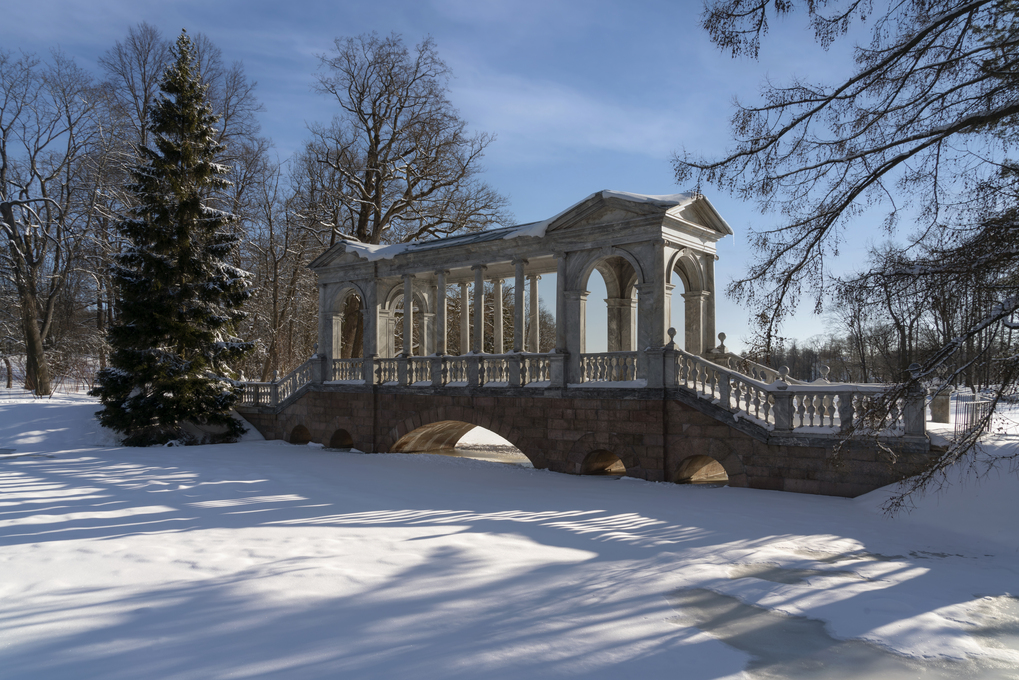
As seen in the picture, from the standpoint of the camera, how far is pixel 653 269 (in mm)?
13484

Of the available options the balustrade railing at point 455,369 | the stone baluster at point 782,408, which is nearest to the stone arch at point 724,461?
the stone baluster at point 782,408

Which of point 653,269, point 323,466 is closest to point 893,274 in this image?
point 653,269

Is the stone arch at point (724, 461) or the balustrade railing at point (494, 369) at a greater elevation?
the balustrade railing at point (494, 369)

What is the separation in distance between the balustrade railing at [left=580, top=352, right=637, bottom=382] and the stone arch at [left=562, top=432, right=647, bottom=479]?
119cm

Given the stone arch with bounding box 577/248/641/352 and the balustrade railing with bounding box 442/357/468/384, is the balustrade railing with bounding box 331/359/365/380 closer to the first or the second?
the balustrade railing with bounding box 442/357/468/384

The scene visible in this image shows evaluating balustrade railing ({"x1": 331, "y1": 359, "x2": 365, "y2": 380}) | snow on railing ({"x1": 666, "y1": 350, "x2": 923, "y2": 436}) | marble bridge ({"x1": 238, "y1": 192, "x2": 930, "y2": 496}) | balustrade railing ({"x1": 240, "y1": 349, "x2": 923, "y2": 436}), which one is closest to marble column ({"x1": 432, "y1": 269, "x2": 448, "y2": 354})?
marble bridge ({"x1": 238, "y1": 192, "x2": 930, "y2": 496})

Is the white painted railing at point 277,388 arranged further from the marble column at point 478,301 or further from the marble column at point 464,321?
the marble column at point 478,301

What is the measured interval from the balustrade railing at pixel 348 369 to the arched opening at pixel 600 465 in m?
7.57

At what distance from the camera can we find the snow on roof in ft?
44.2

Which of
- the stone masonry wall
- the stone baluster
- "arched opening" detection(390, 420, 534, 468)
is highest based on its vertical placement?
the stone baluster

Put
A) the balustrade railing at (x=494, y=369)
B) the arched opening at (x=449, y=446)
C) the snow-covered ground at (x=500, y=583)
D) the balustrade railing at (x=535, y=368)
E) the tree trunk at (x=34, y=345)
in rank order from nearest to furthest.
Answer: the snow-covered ground at (x=500, y=583) → the balustrade railing at (x=535, y=368) → the balustrade railing at (x=494, y=369) → the arched opening at (x=449, y=446) → the tree trunk at (x=34, y=345)

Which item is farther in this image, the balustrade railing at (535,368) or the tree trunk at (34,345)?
the tree trunk at (34,345)

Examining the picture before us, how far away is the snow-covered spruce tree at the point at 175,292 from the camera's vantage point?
19.1 meters

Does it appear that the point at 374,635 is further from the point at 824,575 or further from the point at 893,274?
the point at 893,274
